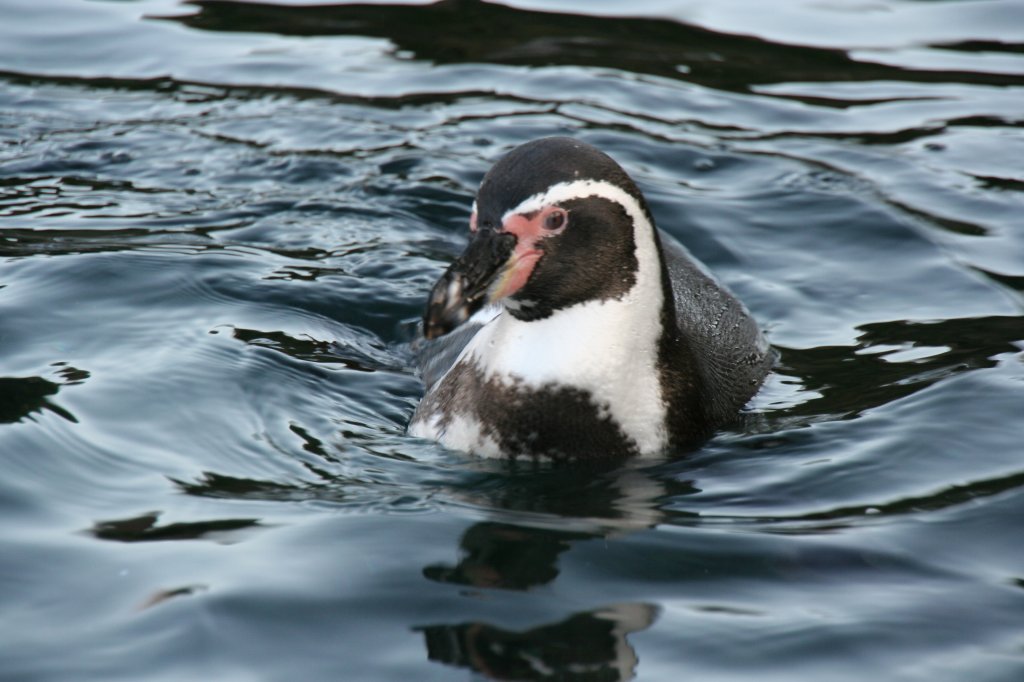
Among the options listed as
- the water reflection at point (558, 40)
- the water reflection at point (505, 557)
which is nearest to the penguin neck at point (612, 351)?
the water reflection at point (505, 557)

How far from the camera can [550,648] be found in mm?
3895

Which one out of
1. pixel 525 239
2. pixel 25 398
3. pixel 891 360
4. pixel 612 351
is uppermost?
pixel 525 239

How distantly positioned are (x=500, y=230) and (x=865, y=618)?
187 centimetres

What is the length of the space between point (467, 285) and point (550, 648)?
4.97 feet

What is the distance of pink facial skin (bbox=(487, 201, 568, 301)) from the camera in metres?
5.09

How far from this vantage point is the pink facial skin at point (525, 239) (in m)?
5.09

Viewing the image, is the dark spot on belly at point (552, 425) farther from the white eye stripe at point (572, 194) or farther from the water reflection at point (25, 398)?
the water reflection at point (25, 398)

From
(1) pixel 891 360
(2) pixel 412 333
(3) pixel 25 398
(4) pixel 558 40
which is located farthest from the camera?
(4) pixel 558 40

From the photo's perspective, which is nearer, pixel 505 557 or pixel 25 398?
pixel 505 557

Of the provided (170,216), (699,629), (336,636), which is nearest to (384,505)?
(336,636)

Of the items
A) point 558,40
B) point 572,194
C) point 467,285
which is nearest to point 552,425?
point 467,285

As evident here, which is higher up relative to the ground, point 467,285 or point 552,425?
point 467,285

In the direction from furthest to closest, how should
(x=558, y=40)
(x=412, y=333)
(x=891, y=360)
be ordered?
1. (x=558, y=40)
2. (x=412, y=333)
3. (x=891, y=360)

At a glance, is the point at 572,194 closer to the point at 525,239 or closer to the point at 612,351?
the point at 525,239
